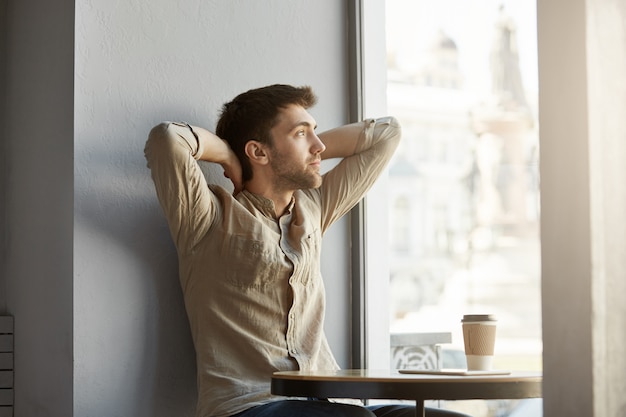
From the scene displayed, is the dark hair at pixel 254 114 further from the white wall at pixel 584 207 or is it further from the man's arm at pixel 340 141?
the white wall at pixel 584 207

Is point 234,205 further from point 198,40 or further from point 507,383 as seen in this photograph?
point 507,383

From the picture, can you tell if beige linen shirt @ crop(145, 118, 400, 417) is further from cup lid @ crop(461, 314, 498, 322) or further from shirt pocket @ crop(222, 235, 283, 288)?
cup lid @ crop(461, 314, 498, 322)

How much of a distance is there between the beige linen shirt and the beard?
0.09 meters

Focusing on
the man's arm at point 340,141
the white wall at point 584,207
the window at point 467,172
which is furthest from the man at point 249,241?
the white wall at point 584,207

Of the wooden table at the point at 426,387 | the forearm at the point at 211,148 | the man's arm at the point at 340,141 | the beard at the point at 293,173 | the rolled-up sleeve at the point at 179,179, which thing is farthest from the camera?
the man's arm at the point at 340,141

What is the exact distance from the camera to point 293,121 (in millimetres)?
2893

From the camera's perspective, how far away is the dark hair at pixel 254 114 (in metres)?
2.90

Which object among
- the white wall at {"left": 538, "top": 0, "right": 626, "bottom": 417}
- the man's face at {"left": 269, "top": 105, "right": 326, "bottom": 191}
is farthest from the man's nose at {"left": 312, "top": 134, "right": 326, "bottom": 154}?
the white wall at {"left": 538, "top": 0, "right": 626, "bottom": 417}

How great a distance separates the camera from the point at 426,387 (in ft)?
6.09

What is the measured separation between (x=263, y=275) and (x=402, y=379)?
37.5 inches

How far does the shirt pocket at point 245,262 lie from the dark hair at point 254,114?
260mm

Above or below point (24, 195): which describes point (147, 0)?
above

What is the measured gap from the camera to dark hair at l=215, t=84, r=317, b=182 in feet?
9.51

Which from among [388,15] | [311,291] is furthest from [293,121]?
[388,15]
